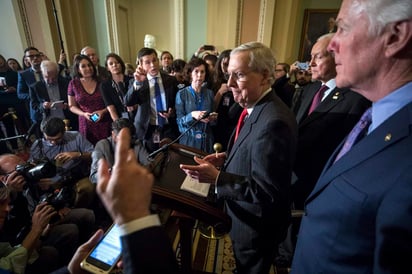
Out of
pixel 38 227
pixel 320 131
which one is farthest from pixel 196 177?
pixel 38 227

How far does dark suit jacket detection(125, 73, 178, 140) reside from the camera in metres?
2.49

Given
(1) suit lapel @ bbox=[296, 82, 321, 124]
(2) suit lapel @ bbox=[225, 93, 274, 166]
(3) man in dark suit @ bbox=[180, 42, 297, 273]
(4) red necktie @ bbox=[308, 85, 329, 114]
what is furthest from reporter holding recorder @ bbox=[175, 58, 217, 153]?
(2) suit lapel @ bbox=[225, 93, 274, 166]

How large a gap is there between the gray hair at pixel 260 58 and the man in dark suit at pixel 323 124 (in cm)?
60

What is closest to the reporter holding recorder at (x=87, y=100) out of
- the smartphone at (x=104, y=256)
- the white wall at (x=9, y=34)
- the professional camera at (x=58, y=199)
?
the professional camera at (x=58, y=199)

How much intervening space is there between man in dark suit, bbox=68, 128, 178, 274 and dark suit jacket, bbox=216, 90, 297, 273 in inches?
22.4

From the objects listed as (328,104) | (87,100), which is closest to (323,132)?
(328,104)

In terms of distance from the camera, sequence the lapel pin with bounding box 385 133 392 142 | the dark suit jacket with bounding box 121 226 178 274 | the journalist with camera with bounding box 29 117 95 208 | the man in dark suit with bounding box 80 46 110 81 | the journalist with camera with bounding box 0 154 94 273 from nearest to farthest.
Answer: the dark suit jacket with bounding box 121 226 178 274 → the lapel pin with bounding box 385 133 392 142 → the journalist with camera with bounding box 0 154 94 273 → the journalist with camera with bounding box 29 117 95 208 → the man in dark suit with bounding box 80 46 110 81

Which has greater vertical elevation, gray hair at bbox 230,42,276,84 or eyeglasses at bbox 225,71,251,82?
gray hair at bbox 230,42,276,84

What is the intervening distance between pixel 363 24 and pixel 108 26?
6.31 meters

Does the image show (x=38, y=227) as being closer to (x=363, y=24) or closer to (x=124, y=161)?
(x=124, y=161)

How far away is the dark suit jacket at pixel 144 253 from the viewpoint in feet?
1.69

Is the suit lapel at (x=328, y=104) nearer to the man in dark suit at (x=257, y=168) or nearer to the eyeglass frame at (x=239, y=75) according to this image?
the man in dark suit at (x=257, y=168)

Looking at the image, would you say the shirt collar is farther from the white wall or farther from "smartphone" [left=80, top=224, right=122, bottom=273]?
the white wall

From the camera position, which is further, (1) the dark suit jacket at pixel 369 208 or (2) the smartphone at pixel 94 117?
(2) the smartphone at pixel 94 117
